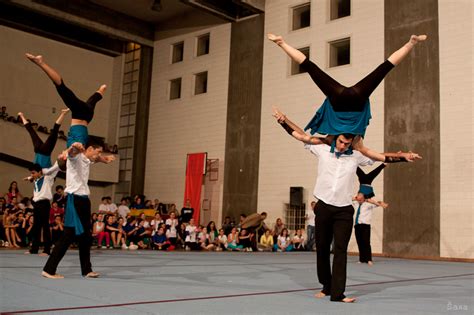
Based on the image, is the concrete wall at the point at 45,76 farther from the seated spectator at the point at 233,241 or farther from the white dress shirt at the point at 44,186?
the white dress shirt at the point at 44,186

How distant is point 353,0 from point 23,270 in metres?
14.2

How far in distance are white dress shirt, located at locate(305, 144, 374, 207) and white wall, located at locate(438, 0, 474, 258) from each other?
10.4 metres

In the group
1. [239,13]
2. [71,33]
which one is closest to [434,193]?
[239,13]

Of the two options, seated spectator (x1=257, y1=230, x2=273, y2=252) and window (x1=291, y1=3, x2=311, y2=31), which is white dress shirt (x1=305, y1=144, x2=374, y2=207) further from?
window (x1=291, y1=3, x2=311, y2=31)

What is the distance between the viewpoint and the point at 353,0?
55.5 feet

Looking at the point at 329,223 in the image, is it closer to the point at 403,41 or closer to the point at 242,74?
the point at 403,41

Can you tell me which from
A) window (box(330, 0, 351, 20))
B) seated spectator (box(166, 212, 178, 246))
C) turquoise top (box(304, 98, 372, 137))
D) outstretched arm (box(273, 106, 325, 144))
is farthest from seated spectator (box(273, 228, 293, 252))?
turquoise top (box(304, 98, 372, 137))

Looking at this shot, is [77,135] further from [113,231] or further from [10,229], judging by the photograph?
[113,231]

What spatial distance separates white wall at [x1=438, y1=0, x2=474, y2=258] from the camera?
13977mm

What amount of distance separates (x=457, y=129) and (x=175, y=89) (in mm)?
12301

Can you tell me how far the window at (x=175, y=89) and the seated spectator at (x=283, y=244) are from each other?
8.95m

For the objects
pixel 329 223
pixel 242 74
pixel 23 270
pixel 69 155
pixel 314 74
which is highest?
pixel 242 74

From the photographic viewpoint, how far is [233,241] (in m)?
15.7

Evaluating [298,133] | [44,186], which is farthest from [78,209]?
[44,186]
